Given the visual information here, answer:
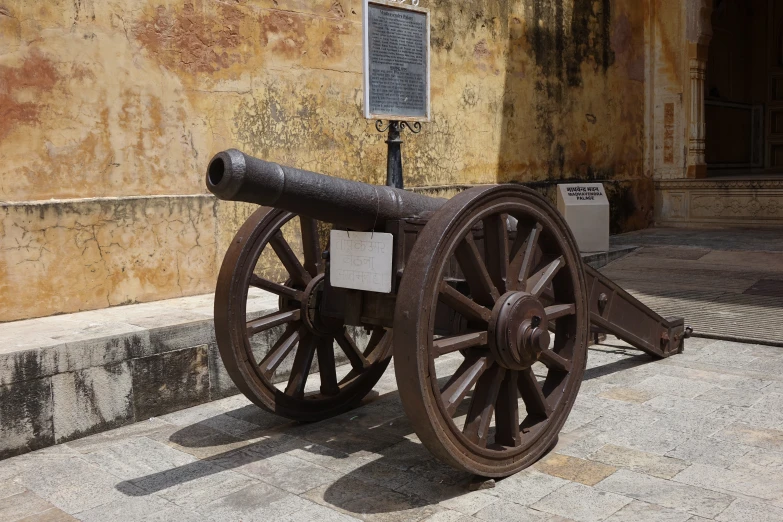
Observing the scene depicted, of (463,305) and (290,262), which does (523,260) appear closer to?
(463,305)

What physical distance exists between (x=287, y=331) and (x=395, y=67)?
3.16 meters

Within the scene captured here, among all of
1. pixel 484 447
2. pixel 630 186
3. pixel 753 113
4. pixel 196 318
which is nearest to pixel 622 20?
pixel 630 186

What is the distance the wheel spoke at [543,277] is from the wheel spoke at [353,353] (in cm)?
123

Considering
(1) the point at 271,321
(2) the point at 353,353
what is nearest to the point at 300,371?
(1) the point at 271,321

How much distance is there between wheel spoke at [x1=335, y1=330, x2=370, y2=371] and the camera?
470 cm

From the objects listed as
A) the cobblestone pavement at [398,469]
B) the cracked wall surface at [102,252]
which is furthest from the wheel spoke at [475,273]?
the cracked wall surface at [102,252]

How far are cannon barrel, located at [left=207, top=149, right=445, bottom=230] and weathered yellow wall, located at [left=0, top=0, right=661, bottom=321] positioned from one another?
8.56ft

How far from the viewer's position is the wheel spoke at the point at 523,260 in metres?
3.76

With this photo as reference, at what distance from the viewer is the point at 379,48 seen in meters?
6.84

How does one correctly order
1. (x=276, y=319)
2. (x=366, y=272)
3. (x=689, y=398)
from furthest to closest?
1. (x=689, y=398)
2. (x=276, y=319)
3. (x=366, y=272)

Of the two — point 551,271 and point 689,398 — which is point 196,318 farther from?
point 689,398

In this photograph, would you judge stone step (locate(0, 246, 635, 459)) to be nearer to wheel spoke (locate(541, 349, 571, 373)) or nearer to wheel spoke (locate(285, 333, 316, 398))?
wheel spoke (locate(285, 333, 316, 398))

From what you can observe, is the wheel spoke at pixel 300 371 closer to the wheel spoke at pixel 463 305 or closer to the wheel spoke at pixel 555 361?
the wheel spoke at pixel 463 305

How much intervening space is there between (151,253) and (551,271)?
127 inches
